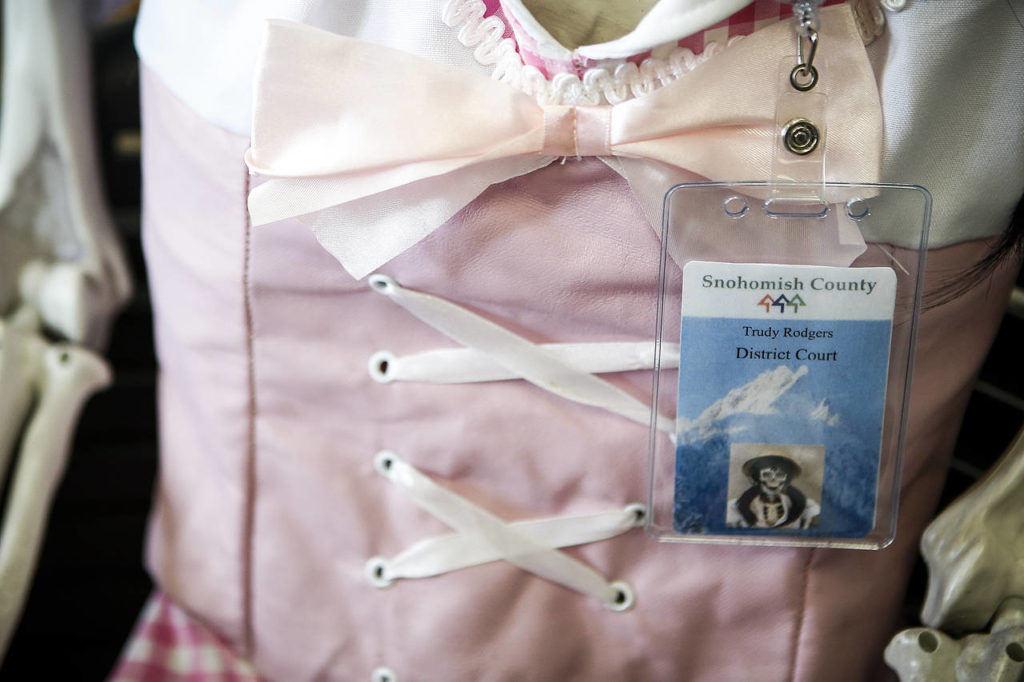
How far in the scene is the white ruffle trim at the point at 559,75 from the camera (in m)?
0.47

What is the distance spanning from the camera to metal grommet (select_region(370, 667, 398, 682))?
0.61 m

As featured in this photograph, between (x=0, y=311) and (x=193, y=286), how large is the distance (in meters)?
0.24

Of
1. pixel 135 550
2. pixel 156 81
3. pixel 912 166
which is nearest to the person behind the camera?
pixel 912 166

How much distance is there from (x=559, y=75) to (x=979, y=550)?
0.38 metres

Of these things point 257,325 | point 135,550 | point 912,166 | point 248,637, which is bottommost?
point 135,550

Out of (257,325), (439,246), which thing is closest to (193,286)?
(257,325)

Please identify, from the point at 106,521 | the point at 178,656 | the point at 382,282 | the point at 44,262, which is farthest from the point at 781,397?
the point at 106,521

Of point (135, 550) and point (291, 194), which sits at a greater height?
point (291, 194)

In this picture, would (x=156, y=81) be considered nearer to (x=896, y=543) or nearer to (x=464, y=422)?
(x=464, y=422)

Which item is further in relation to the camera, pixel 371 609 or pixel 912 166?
pixel 371 609

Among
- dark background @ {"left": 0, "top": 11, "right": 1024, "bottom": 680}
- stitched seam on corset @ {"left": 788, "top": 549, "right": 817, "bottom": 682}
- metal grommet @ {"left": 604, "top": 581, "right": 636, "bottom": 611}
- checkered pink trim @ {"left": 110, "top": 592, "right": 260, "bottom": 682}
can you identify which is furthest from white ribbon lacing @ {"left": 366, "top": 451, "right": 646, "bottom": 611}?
dark background @ {"left": 0, "top": 11, "right": 1024, "bottom": 680}

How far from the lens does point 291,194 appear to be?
1.61 feet

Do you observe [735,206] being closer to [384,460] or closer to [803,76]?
[803,76]

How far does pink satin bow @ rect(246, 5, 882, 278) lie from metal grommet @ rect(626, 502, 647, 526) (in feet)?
0.61
